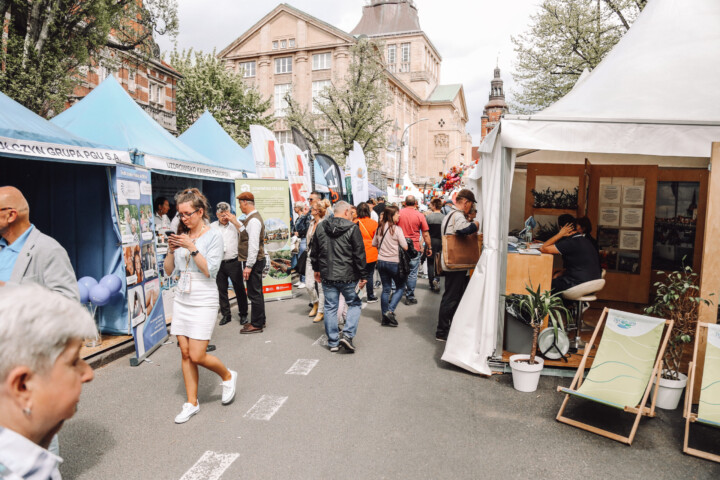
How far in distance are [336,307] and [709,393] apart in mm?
4082

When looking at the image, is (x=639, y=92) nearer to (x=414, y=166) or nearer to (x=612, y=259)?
(x=612, y=259)

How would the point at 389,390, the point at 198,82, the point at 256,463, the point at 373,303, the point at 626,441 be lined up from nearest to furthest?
the point at 256,463, the point at 626,441, the point at 389,390, the point at 373,303, the point at 198,82

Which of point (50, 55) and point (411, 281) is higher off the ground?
point (50, 55)

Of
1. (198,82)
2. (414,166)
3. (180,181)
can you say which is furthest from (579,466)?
(414,166)

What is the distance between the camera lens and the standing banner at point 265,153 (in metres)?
10.7

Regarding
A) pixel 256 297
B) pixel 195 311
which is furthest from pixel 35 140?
pixel 256 297

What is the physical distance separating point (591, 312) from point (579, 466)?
5366 mm

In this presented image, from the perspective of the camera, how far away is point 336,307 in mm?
6402

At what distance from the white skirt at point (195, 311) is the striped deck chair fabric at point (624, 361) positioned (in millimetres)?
3263

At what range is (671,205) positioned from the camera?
8688 millimetres

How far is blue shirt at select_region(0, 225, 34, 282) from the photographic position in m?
3.00

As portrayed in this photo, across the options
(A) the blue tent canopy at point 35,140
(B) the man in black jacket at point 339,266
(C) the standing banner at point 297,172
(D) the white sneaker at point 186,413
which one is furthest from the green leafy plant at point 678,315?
(C) the standing banner at point 297,172

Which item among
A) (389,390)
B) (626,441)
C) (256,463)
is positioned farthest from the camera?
(389,390)

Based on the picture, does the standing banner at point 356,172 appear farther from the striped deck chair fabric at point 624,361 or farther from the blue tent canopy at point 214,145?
the striped deck chair fabric at point 624,361
